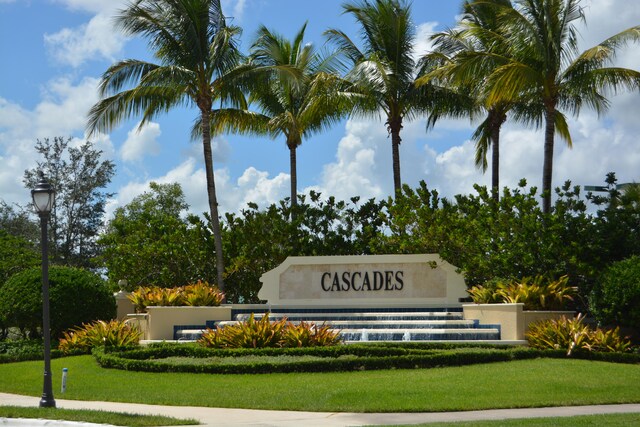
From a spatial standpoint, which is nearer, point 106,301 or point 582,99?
point 106,301

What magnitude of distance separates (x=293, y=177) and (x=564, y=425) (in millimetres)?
22132

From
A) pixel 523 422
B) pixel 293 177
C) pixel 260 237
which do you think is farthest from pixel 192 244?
pixel 523 422

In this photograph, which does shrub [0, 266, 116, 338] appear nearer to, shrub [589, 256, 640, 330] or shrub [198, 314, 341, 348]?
shrub [198, 314, 341, 348]

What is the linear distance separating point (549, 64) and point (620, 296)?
7.49 metres

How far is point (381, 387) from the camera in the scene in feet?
48.6

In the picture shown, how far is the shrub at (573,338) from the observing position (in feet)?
62.6

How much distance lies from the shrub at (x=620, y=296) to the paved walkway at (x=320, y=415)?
22.6 feet

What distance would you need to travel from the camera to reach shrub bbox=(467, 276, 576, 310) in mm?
21703

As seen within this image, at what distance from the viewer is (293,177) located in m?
32.6

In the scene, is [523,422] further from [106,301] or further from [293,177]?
[293,177]

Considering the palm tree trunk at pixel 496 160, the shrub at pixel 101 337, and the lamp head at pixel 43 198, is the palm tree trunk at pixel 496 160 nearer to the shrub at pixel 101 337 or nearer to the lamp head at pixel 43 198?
the shrub at pixel 101 337

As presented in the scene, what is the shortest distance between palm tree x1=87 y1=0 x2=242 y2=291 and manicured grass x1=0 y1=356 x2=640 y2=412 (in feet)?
36.3

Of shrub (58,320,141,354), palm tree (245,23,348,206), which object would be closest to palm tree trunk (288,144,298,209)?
palm tree (245,23,348,206)

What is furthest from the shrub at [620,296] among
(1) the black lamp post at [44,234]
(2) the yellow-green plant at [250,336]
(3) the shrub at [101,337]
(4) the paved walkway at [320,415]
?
(1) the black lamp post at [44,234]
